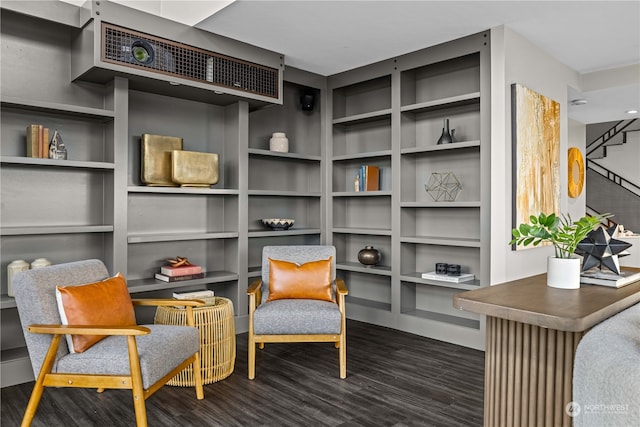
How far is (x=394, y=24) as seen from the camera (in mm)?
3598

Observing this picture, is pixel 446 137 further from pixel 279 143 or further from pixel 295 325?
pixel 295 325

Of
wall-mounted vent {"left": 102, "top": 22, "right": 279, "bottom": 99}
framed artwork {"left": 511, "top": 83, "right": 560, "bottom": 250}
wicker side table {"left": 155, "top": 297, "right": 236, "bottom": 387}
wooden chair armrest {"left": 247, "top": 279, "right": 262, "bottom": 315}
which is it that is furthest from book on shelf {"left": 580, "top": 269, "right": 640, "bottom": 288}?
wall-mounted vent {"left": 102, "top": 22, "right": 279, "bottom": 99}

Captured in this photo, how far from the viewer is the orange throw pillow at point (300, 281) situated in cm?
347

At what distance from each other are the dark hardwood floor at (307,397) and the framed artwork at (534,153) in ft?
4.49

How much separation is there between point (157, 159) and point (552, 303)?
3157 millimetres

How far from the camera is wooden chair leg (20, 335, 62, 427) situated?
2.28m

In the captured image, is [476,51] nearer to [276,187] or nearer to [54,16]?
[276,187]

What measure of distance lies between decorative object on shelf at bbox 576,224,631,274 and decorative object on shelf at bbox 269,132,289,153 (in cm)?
303

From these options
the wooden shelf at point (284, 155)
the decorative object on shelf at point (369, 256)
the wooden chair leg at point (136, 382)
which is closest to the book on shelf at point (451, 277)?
the decorative object on shelf at point (369, 256)

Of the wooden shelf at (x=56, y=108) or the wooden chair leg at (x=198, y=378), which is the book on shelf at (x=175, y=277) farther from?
the wooden shelf at (x=56, y=108)

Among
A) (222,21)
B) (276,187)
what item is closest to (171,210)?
(276,187)

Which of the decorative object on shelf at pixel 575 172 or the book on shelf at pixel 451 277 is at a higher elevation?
the decorative object on shelf at pixel 575 172

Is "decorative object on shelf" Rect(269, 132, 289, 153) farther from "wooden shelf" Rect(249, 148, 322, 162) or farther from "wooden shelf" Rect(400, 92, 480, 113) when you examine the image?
"wooden shelf" Rect(400, 92, 480, 113)

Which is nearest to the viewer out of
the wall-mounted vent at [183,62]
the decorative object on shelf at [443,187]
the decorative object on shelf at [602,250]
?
the decorative object on shelf at [602,250]
